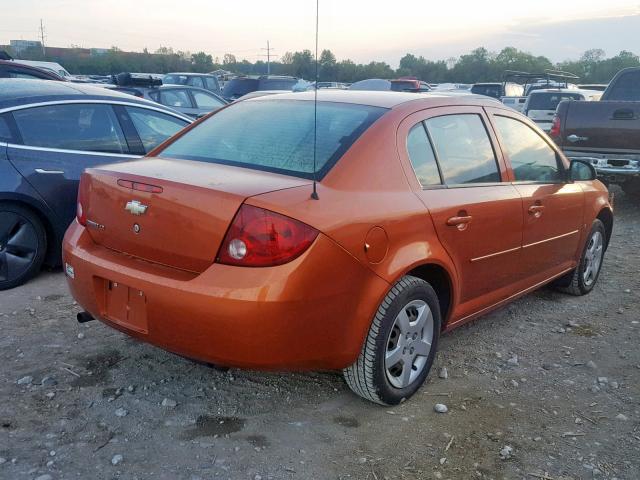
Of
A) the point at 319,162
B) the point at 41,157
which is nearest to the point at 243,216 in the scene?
the point at 319,162

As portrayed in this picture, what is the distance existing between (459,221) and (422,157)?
1.31 feet

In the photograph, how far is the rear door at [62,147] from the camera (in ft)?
16.2

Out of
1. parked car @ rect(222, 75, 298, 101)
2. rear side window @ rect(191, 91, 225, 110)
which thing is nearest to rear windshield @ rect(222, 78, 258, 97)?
parked car @ rect(222, 75, 298, 101)

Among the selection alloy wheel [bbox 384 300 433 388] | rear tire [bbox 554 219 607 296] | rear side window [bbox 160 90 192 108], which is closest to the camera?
alloy wheel [bbox 384 300 433 388]

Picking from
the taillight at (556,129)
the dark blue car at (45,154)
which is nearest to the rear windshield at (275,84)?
the taillight at (556,129)

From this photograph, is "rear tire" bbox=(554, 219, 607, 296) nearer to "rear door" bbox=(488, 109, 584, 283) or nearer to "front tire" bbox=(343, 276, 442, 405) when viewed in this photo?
"rear door" bbox=(488, 109, 584, 283)

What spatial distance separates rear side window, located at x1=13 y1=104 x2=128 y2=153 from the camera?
502cm

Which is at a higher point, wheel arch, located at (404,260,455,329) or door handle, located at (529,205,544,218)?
door handle, located at (529,205,544,218)

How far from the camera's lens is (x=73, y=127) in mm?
5285

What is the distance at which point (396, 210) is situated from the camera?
3080 millimetres

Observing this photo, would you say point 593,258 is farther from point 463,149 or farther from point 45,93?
point 45,93

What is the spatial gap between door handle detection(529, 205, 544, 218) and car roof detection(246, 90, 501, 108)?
73 centimetres

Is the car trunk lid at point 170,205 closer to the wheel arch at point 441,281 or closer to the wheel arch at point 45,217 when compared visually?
the wheel arch at point 441,281

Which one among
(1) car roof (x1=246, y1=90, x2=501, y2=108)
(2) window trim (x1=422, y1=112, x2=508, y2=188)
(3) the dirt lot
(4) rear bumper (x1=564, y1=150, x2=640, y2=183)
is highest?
(1) car roof (x1=246, y1=90, x2=501, y2=108)
